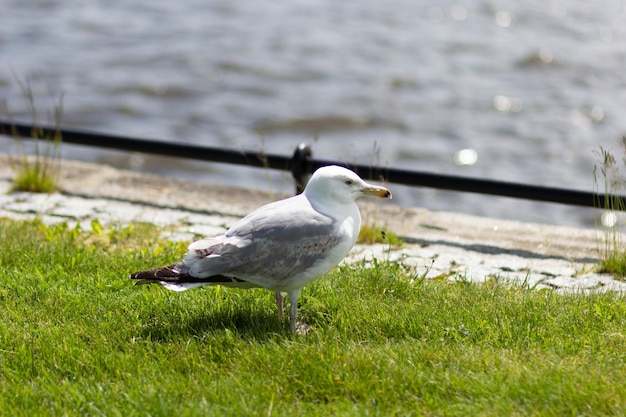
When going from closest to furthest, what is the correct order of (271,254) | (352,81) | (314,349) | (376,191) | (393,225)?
(314,349), (271,254), (376,191), (393,225), (352,81)

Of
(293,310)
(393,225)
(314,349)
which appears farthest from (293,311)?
(393,225)

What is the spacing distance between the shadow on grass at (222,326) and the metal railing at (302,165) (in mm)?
2097

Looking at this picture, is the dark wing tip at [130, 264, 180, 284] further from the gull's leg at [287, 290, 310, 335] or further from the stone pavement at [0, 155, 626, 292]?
the stone pavement at [0, 155, 626, 292]

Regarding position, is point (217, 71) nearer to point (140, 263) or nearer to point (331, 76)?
point (331, 76)

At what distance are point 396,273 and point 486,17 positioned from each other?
15.8 meters

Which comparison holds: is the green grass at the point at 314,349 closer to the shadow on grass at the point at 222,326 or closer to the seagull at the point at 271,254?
the shadow on grass at the point at 222,326

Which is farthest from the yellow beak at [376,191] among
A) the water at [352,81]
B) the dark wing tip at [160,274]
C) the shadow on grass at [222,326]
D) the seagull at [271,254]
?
the water at [352,81]

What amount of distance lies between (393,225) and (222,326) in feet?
10.7

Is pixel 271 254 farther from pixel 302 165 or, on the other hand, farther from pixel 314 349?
pixel 302 165

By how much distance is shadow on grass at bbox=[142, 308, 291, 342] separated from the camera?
4.96 meters

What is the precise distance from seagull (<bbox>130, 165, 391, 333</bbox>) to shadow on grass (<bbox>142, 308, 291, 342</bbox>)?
164 mm

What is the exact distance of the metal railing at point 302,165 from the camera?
7.64 metres

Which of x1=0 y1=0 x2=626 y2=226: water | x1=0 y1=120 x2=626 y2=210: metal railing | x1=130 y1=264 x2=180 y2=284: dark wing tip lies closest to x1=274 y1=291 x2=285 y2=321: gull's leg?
x1=130 y1=264 x2=180 y2=284: dark wing tip

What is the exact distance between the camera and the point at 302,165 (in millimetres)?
8102
